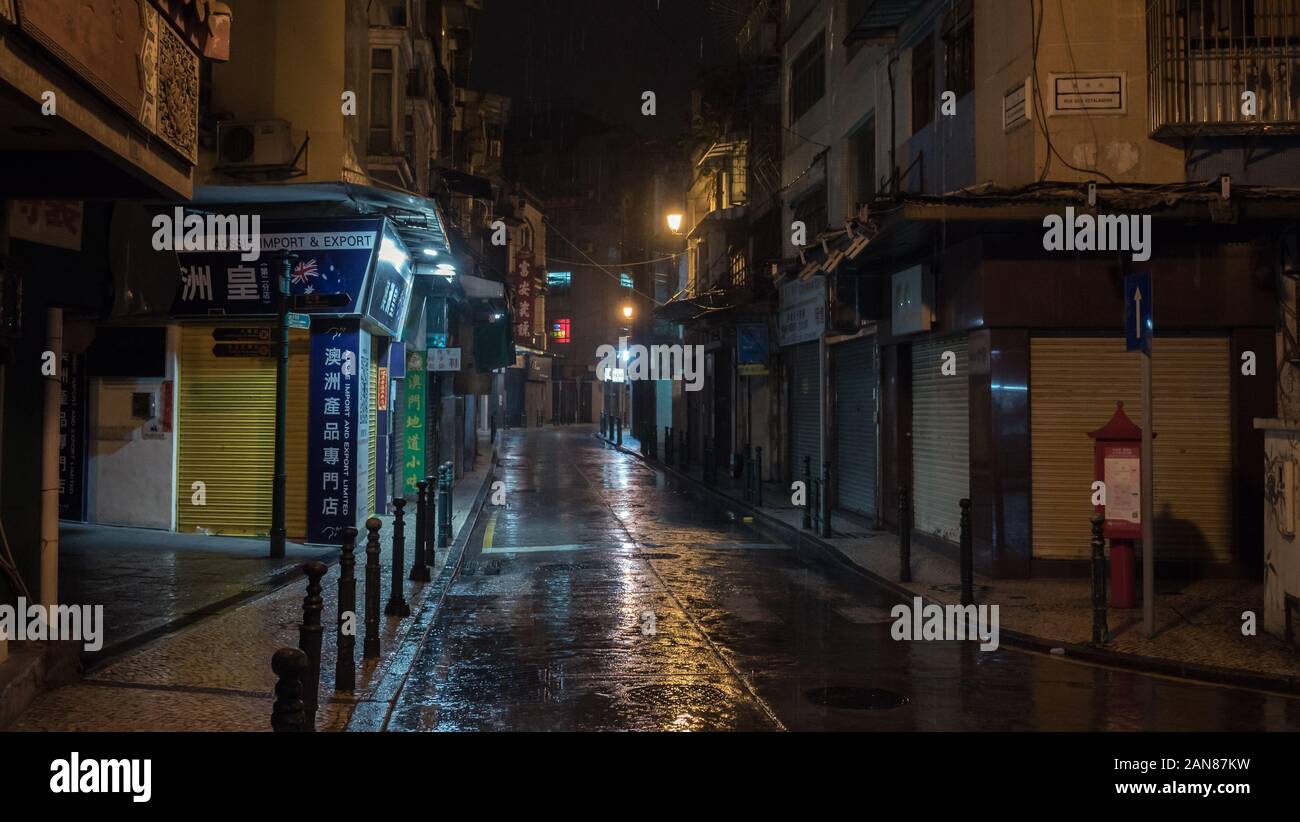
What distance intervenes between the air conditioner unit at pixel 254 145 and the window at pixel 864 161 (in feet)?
33.4

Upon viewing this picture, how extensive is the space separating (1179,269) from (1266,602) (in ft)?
15.7

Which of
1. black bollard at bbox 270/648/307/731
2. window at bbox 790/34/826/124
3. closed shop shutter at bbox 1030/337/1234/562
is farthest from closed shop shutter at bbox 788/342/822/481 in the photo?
black bollard at bbox 270/648/307/731

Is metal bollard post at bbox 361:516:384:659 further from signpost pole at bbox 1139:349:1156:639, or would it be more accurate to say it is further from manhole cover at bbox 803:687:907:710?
signpost pole at bbox 1139:349:1156:639

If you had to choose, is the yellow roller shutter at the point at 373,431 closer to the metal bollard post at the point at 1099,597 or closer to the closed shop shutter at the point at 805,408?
the closed shop shutter at the point at 805,408

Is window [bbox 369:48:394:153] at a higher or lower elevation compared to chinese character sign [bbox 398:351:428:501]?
higher

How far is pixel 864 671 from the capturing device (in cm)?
855

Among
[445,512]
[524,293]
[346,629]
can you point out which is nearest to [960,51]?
[445,512]

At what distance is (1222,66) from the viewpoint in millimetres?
12422

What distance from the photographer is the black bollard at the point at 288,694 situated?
4859 millimetres

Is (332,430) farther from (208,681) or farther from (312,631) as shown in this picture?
(312,631)

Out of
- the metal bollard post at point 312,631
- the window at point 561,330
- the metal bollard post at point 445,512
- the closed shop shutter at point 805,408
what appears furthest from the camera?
the window at point 561,330

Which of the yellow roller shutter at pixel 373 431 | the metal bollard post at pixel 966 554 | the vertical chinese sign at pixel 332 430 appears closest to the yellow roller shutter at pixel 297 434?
→ the vertical chinese sign at pixel 332 430

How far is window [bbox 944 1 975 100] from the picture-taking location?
47.7ft

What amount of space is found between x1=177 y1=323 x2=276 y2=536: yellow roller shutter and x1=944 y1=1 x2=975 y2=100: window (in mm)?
10905
